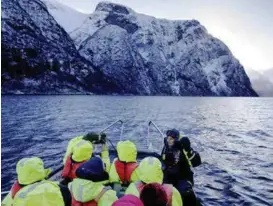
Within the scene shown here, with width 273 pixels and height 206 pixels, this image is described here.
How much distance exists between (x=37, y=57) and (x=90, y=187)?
144401mm

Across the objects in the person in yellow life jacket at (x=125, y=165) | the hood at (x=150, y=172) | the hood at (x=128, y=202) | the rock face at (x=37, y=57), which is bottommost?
the person in yellow life jacket at (x=125, y=165)

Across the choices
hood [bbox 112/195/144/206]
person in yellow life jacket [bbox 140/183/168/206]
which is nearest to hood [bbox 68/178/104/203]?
person in yellow life jacket [bbox 140/183/168/206]

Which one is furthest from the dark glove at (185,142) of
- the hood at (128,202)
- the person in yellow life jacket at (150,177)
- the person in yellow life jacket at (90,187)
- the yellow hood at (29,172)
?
the hood at (128,202)

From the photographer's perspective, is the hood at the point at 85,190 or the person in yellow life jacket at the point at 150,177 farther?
the person in yellow life jacket at the point at 150,177

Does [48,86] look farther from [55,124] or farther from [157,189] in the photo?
[157,189]

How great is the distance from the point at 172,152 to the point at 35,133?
78.0 feet

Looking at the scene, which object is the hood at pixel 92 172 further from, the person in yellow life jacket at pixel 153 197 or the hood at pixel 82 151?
the hood at pixel 82 151

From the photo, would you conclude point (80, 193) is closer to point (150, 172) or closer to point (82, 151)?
point (150, 172)

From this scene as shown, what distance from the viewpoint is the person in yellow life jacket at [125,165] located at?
8.48 m

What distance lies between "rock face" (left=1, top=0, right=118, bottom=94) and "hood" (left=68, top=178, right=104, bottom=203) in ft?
391

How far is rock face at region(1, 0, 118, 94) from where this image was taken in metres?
128

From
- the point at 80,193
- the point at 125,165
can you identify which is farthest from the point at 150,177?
the point at 125,165

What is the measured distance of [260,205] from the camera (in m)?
12.7

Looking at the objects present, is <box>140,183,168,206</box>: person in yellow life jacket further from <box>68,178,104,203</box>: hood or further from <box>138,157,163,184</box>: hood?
<box>138,157,163,184</box>: hood
